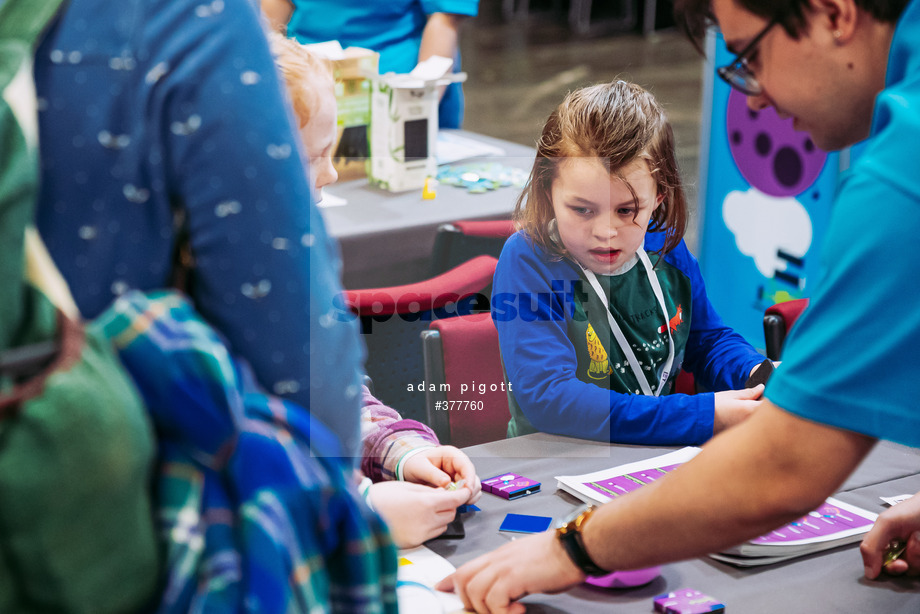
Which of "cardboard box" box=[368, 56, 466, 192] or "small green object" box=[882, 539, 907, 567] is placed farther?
"cardboard box" box=[368, 56, 466, 192]

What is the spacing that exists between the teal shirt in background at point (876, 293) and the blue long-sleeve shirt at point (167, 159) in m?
0.48

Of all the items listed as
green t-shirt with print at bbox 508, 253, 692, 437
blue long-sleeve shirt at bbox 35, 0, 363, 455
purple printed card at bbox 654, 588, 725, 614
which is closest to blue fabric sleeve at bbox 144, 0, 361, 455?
blue long-sleeve shirt at bbox 35, 0, 363, 455

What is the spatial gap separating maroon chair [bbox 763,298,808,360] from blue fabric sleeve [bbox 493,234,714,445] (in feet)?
1.49

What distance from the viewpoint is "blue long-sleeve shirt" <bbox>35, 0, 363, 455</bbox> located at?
617mm

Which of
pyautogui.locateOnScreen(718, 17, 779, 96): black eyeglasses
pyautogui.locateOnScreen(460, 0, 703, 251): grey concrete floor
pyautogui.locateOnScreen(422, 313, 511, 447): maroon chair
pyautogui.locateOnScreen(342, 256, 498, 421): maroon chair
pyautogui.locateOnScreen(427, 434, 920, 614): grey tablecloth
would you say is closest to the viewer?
pyautogui.locateOnScreen(718, 17, 779, 96): black eyeglasses

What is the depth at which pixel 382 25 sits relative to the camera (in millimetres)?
3211

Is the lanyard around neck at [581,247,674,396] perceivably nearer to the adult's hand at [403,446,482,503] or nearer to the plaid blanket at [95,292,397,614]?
the adult's hand at [403,446,482,503]

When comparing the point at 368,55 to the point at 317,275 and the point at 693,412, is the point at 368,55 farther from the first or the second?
the point at 317,275

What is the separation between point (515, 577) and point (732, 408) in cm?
67

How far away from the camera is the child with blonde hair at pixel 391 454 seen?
1.17 m

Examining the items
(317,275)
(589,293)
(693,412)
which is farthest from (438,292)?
(317,275)

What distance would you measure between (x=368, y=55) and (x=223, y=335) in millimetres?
2257

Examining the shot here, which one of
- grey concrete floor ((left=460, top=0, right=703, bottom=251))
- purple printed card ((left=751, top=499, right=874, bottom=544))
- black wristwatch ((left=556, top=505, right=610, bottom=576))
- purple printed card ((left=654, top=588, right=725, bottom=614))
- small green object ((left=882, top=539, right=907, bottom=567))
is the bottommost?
grey concrete floor ((left=460, top=0, right=703, bottom=251))

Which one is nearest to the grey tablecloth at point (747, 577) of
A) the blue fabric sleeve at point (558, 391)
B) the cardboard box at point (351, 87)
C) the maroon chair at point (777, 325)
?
the blue fabric sleeve at point (558, 391)
